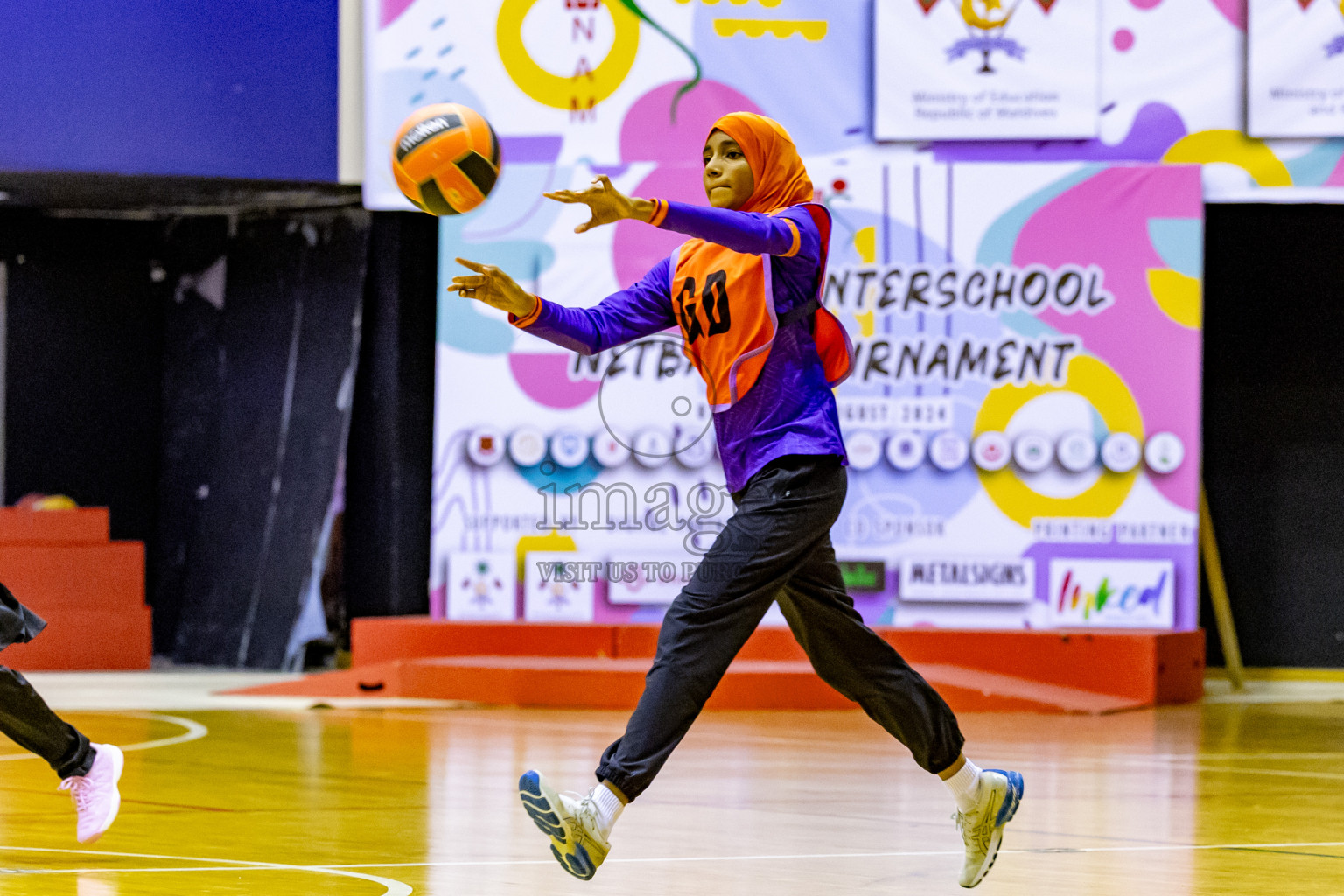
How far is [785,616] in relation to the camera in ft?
11.7

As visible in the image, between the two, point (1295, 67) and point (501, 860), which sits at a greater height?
point (1295, 67)

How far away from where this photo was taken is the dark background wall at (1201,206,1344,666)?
32.8ft


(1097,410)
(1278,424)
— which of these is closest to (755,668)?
(1097,410)

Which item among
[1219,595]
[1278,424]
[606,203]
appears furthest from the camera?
[1278,424]

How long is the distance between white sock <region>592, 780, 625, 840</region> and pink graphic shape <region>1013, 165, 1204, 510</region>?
6.27 meters

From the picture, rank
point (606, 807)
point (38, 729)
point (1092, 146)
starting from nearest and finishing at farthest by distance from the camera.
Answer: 1. point (606, 807)
2. point (38, 729)
3. point (1092, 146)

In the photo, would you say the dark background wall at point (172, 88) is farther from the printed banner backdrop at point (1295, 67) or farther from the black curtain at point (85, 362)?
the printed banner backdrop at point (1295, 67)

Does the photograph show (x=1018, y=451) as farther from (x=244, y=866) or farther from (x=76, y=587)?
(x=244, y=866)

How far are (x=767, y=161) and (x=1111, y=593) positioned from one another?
583cm

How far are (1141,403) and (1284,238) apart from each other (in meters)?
1.93

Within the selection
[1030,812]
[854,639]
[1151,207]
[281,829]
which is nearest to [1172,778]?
[1030,812]

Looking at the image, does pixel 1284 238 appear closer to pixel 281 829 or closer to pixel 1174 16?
pixel 1174 16

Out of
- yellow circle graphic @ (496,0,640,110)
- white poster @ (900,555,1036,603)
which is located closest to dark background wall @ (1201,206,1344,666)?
white poster @ (900,555,1036,603)

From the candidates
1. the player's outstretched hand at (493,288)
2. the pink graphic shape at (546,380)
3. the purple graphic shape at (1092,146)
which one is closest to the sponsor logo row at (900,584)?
the pink graphic shape at (546,380)
